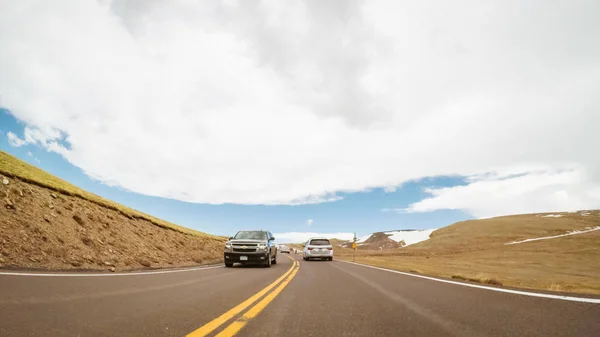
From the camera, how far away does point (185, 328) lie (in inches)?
151

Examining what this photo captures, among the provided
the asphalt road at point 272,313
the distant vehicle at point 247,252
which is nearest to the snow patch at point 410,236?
the distant vehicle at point 247,252

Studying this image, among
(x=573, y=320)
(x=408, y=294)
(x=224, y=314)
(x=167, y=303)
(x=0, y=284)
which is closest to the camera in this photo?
(x=573, y=320)

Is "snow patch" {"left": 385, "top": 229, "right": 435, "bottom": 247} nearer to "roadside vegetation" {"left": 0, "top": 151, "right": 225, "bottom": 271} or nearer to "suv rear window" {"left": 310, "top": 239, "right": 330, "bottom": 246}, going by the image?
"suv rear window" {"left": 310, "top": 239, "right": 330, "bottom": 246}

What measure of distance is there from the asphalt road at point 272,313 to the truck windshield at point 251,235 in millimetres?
12291

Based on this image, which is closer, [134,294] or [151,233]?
[134,294]

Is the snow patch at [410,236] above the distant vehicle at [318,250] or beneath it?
beneath

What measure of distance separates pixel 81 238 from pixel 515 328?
1622cm

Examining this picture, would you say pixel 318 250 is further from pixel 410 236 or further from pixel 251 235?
pixel 410 236

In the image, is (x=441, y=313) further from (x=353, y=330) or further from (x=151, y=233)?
(x=151, y=233)

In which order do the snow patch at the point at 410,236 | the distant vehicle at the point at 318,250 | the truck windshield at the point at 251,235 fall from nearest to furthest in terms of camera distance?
the truck windshield at the point at 251,235
the distant vehicle at the point at 318,250
the snow patch at the point at 410,236

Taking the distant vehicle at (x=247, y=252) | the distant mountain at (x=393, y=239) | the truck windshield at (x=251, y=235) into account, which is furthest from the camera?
the distant mountain at (x=393, y=239)

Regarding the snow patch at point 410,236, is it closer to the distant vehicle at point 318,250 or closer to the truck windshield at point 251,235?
the distant vehicle at point 318,250

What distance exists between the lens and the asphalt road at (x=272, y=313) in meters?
3.77

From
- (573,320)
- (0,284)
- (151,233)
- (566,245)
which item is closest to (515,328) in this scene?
(573,320)
